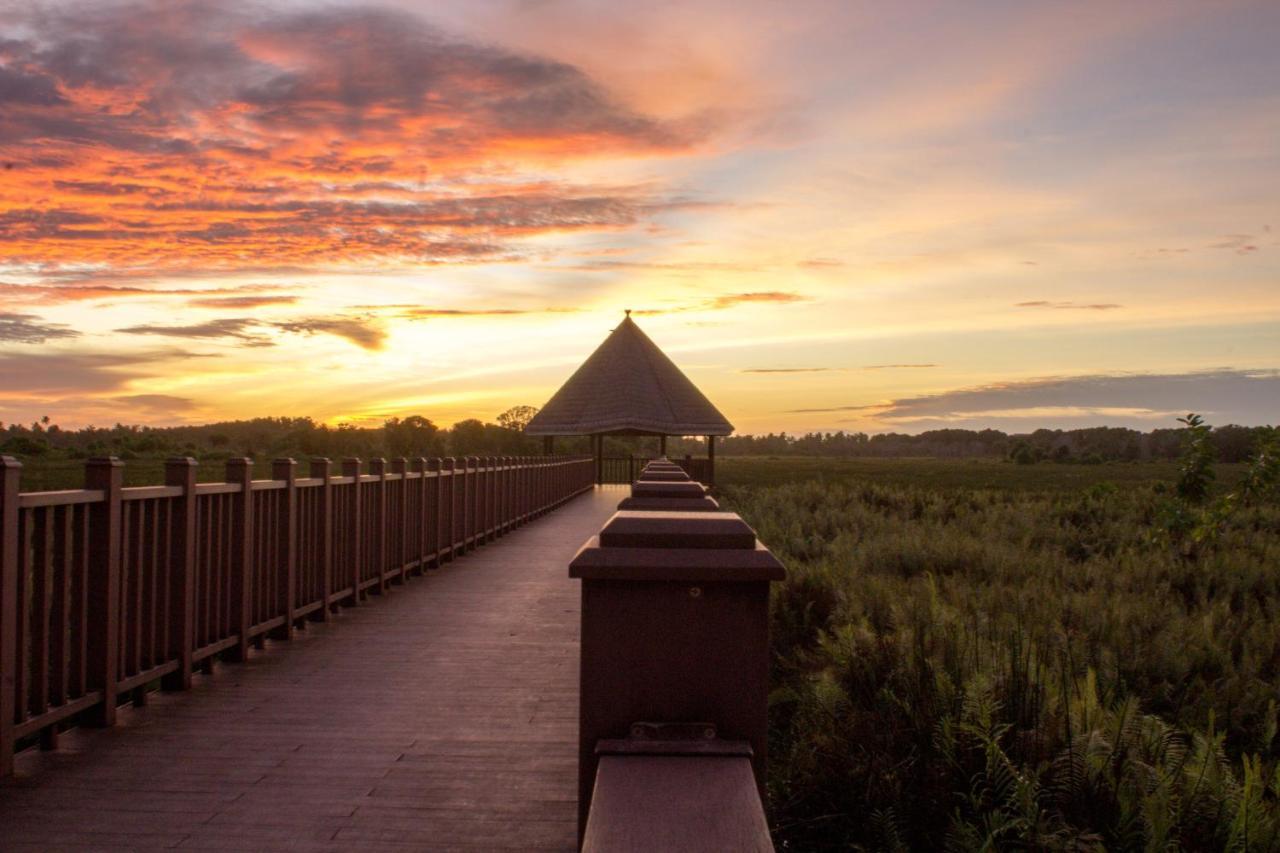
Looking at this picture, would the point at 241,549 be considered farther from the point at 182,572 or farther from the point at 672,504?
the point at 672,504

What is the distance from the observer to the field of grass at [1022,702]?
12.5ft

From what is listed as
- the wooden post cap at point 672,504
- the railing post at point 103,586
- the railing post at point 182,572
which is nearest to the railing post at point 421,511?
the railing post at point 182,572

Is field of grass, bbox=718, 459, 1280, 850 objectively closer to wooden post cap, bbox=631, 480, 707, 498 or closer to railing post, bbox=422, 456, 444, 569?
wooden post cap, bbox=631, 480, 707, 498

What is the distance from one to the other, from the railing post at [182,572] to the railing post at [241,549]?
734 mm

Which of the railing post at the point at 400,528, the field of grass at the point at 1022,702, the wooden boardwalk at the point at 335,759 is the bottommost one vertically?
the wooden boardwalk at the point at 335,759

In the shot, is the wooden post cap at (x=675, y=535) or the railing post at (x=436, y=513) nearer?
the wooden post cap at (x=675, y=535)

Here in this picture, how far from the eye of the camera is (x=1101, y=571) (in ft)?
34.5

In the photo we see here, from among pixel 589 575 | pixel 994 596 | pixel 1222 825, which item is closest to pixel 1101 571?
pixel 994 596

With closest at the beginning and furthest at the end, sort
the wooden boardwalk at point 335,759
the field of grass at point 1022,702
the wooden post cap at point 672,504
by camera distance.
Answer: the field of grass at point 1022,702 → the wooden post cap at point 672,504 → the wooden boardwalk at point 335,759

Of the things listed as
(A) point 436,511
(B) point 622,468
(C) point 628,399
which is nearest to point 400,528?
(A) point 436,511

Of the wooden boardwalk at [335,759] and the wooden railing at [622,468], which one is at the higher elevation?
the wooden railing at [622,468]

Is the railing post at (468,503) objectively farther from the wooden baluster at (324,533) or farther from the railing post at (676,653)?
the railing post at (676,653)

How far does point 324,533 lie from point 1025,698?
6145 millimetres

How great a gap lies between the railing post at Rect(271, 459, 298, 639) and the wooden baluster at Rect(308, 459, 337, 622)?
0.57 metres
